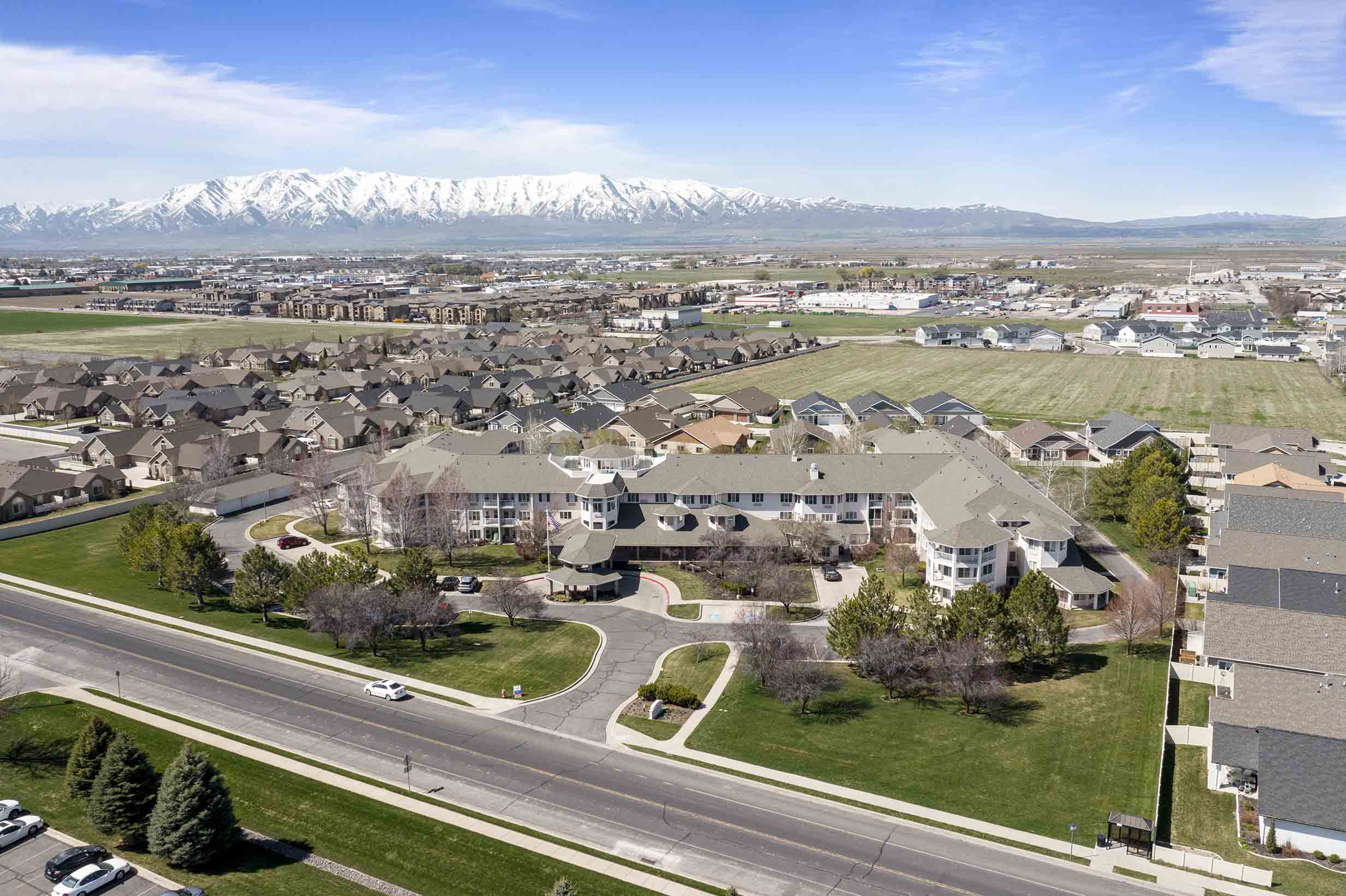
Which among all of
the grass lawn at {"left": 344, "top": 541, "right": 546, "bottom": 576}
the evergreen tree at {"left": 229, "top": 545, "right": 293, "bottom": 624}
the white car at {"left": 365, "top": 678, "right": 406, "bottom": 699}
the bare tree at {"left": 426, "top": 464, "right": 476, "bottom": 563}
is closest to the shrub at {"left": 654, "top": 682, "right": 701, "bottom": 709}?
the white car at {"left": 365, "top": 678, "right": 406, "bottom": 699}

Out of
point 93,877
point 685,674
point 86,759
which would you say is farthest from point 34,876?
point 685,674

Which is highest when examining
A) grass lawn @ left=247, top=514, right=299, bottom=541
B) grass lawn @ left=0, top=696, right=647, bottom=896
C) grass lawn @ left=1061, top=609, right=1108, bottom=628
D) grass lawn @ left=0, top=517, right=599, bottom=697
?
grass lawn @ left=247, top=514, right=299, bottom=541

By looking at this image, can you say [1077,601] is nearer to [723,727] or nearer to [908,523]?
[908,523]

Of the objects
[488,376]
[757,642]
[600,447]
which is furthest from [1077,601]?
[488,376]

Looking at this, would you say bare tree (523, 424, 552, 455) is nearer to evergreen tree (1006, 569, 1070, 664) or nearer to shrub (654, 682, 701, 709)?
shrub (654, 682, 701, 709)

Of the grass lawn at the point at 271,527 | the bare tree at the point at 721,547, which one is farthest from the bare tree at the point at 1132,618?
the grass lawn at the point at 271,527

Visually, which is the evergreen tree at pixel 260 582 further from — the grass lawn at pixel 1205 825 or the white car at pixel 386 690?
the grass lawn at pixel 1205 825
